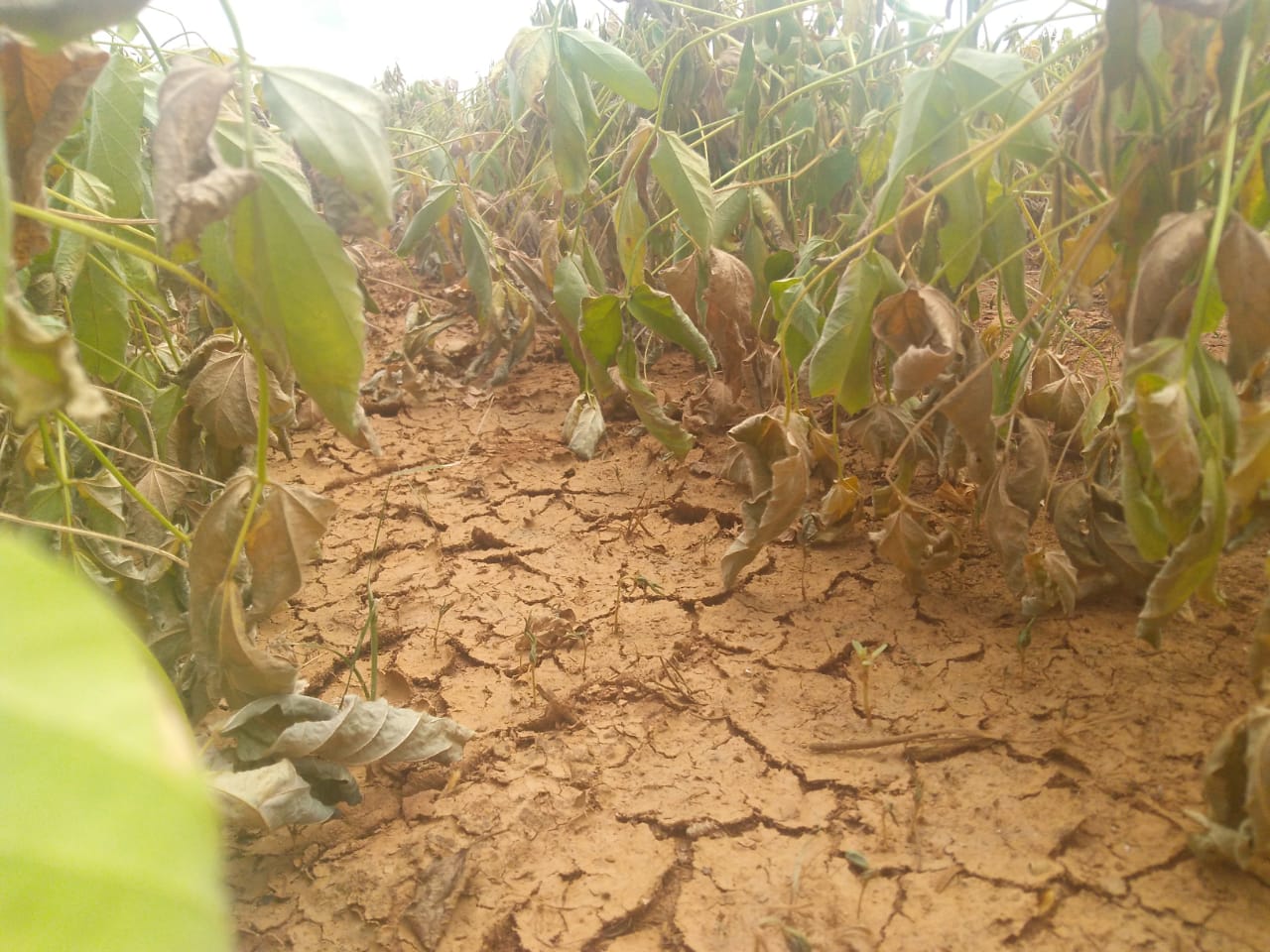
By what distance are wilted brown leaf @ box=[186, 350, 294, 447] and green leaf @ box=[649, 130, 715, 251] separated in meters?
0.65

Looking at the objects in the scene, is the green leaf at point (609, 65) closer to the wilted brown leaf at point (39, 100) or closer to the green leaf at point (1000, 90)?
the green leaf at point (1000, 90)

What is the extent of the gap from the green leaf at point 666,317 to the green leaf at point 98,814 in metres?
1.26

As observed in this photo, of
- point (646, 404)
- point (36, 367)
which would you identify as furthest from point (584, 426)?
point (36, 367)

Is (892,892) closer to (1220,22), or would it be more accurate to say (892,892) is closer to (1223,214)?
(1223,214)

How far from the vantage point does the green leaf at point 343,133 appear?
26.1 inches

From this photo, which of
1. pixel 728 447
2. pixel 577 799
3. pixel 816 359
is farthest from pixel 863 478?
pixel 577 799

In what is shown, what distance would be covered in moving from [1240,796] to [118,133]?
143 cm

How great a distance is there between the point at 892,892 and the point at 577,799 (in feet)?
1.29

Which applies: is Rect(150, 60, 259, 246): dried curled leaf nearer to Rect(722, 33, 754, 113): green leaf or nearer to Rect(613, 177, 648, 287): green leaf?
Rect(613, 177, 648, 287): green leaf

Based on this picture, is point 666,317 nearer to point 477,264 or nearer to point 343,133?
point 477,264

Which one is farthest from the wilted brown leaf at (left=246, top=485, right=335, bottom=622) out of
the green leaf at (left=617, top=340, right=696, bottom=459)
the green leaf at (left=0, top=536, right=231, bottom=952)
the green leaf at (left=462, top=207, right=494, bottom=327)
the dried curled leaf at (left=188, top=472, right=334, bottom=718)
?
the green leaf at (left=462, top=207, right=494, bottom=327)

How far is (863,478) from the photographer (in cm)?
177

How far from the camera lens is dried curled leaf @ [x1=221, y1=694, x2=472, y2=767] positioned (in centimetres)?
99

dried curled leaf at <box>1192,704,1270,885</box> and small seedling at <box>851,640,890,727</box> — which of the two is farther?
small seedling at <box>851,640,890,727</box>
